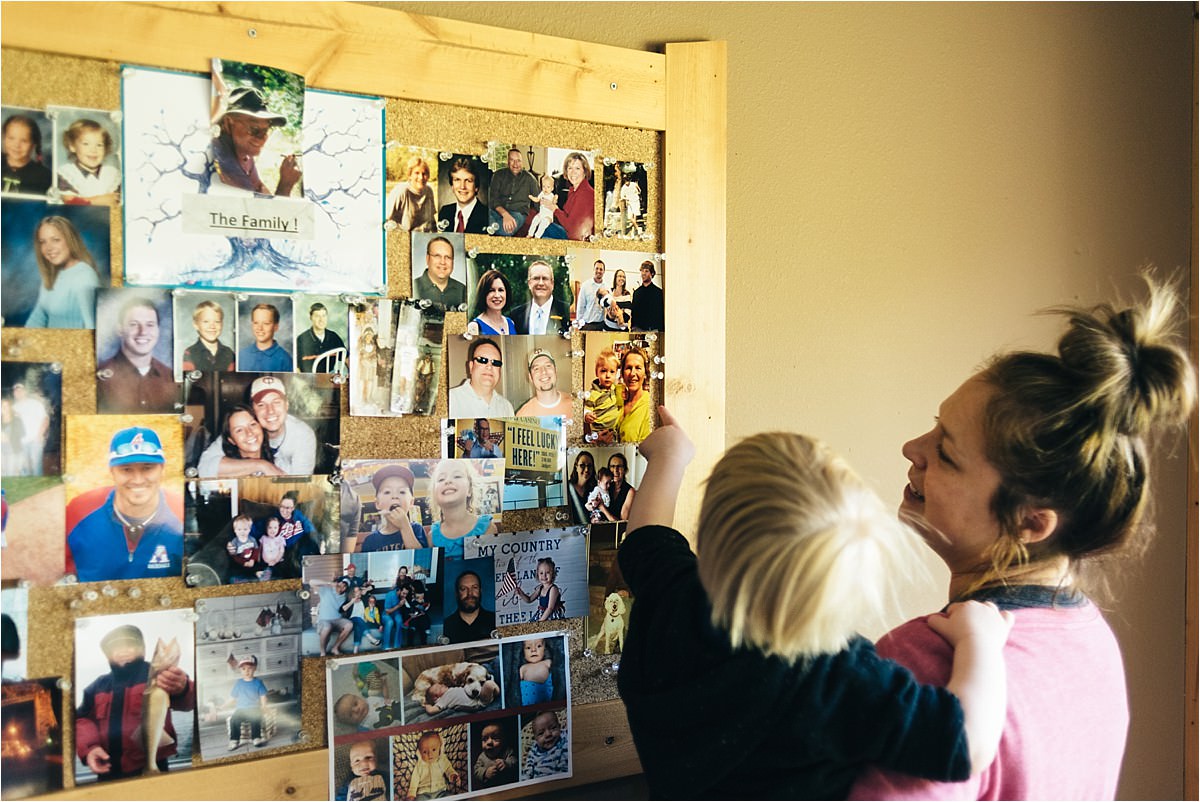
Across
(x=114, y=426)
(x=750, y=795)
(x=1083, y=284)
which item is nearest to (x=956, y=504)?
(x=750, y=795)

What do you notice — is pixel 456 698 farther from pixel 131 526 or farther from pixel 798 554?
pixel 798 554

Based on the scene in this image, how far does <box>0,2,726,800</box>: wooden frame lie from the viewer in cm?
92

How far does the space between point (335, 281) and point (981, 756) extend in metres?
0.83

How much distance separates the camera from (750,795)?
0.84 m

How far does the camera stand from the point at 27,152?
2.93 feet

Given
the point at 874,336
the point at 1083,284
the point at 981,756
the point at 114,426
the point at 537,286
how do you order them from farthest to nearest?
the point at 1083,284 → the point at 874,336 → the point at 537,286 → the point at 114,426 → the point at 981,756

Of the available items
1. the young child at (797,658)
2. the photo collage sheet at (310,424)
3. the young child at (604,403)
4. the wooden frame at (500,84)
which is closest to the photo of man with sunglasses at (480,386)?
the photo collage sheet at (310,424)

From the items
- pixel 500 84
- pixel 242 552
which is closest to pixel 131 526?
pixel 242 552

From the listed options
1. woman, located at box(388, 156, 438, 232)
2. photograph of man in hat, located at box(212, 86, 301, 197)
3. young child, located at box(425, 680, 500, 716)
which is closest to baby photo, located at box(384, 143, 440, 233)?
woman, located at box(388, 156, 438, 232)

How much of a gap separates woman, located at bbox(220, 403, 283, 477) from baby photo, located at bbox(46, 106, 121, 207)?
25cm

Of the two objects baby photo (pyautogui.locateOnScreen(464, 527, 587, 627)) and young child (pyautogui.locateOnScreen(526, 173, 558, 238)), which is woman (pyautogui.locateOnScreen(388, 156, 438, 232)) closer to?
young child (pyautogui.locateOnScreen(526, 173, 558, 238))

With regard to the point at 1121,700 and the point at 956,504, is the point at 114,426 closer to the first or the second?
the point at 956,504

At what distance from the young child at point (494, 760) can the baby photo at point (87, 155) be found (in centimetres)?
75

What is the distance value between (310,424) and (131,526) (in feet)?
0.70
